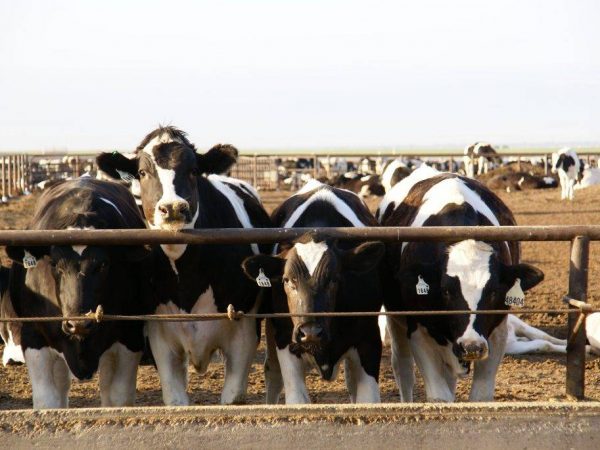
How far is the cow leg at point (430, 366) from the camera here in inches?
261

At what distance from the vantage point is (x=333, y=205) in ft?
23.2

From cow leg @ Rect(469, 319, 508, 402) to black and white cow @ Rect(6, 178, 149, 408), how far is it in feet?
7.22

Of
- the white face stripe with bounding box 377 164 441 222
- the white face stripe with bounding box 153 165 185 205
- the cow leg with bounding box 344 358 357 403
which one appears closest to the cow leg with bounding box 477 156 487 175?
the white face stripe with bounding box 377 164 441 222

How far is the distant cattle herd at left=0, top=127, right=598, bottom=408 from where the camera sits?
237 inches

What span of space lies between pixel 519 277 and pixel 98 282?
254cm

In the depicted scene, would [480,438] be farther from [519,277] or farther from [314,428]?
[519,277]

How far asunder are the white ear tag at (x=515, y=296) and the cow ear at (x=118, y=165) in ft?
8.13

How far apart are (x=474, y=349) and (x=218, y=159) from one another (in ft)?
6.85

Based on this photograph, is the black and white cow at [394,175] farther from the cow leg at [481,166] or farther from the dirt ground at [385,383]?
the cow leg at [481,166]

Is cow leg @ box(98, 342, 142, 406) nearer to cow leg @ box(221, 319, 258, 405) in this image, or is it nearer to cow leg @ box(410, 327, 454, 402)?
cow leg @ box(221, 319, 258, 405)

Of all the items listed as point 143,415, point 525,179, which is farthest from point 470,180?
point 525,179

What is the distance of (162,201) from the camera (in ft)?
19.3

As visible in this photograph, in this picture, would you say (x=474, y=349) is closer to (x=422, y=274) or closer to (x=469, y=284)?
(x=469, y=284)

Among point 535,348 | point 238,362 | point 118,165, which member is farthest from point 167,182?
point 535,348
